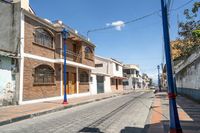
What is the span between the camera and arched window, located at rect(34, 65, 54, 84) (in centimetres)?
1948

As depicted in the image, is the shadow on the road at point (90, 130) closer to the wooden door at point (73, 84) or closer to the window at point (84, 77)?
the wooden door at point (73, 84)

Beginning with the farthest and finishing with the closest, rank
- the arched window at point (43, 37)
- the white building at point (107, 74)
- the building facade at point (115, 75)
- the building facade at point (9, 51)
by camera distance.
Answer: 1. the building facade at point (115, 75)
2. the white building at point (107, 74)
3. the arched window at point (43, 37)
4. the building facade at point (9, 51)

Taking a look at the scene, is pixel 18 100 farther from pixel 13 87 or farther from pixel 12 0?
pixel 12 0

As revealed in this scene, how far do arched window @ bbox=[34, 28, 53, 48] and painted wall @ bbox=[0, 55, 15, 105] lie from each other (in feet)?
13.6

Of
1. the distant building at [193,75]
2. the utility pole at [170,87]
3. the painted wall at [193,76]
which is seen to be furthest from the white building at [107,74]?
the utility pole at [170,87]

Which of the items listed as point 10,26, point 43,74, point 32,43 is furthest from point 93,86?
point 10,26

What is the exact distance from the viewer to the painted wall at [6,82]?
1570cm

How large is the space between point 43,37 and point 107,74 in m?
25.0

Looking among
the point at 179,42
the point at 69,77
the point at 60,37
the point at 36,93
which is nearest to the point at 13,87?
the point at 36,93

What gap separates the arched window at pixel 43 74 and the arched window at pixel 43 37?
205 centimetres

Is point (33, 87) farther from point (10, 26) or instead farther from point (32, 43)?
point (10, 26)

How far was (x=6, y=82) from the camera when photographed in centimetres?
1611

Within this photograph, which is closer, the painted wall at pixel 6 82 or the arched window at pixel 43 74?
the painted wall at pixel 6 82

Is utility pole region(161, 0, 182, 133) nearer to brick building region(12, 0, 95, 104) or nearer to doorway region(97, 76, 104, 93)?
brick building region(12, 0, 95, 104)
